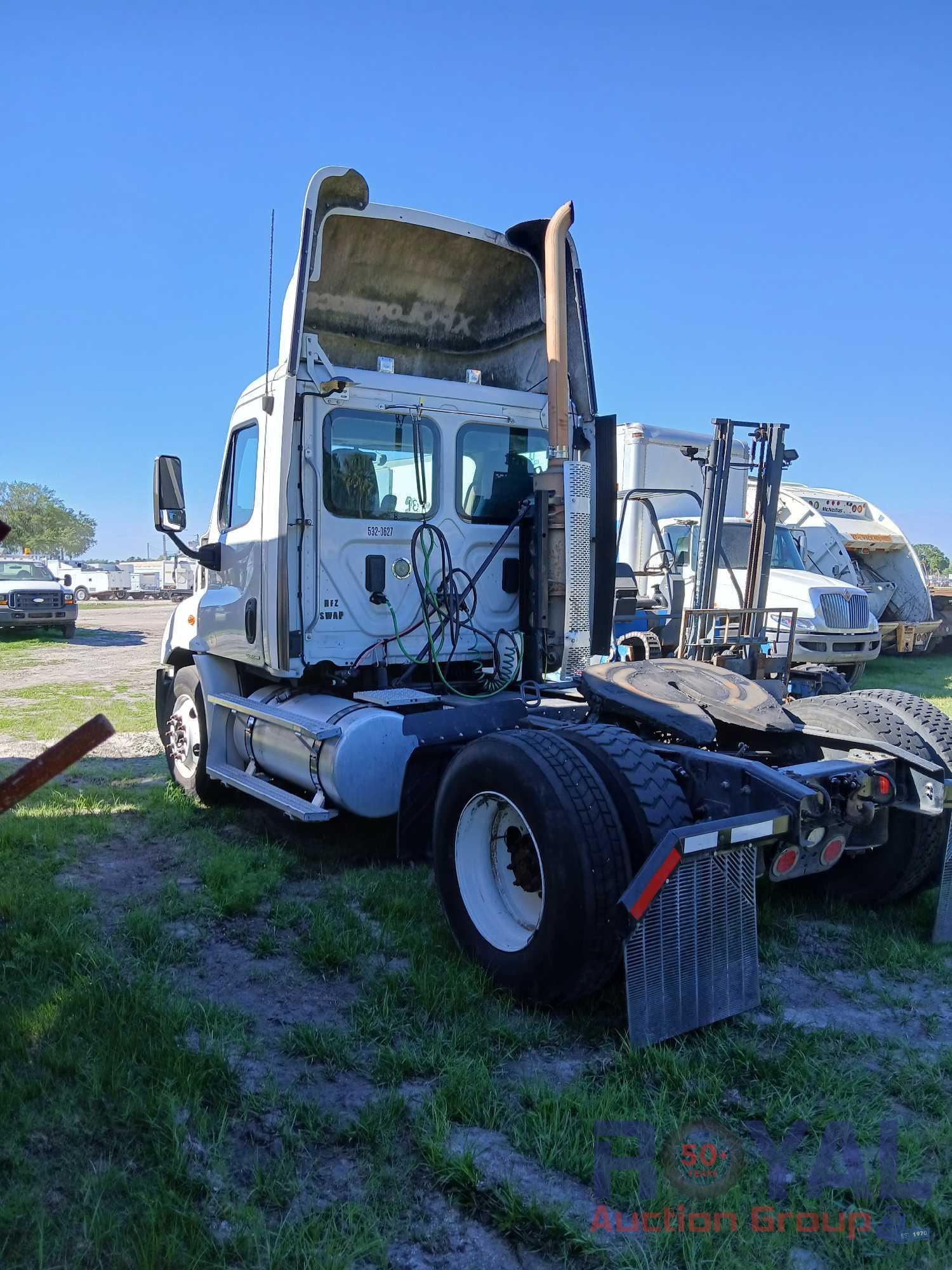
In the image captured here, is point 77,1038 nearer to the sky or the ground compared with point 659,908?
nearer to the ground

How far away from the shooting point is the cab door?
5.83 meters

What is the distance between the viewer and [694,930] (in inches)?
125

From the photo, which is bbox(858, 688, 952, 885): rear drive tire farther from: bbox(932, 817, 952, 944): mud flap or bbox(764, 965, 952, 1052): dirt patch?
bbox(764, 965, 952, 1052): dirt patch

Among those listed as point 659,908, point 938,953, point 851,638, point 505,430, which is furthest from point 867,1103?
point 851,638

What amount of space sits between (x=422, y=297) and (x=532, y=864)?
433 cm

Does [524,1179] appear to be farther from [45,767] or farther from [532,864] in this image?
[45,767]

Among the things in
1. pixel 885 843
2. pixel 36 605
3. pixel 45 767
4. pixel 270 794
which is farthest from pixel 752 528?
pixel 36 605

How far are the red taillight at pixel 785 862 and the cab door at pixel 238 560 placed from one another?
3.43 m

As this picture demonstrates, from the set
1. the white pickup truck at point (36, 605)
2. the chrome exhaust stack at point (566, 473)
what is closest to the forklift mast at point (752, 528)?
the chrome exhaust stack at point (566, 473)

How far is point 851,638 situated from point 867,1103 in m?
11.7

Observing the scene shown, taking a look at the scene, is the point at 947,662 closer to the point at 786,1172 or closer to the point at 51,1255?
the point at 786,1172

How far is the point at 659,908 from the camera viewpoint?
3.07 meters

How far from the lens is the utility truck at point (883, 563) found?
16641mm

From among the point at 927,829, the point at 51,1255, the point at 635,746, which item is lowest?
the point at 51,1255
